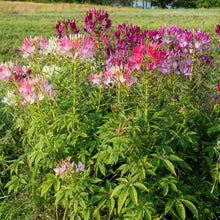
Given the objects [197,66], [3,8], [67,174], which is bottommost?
[67,174]

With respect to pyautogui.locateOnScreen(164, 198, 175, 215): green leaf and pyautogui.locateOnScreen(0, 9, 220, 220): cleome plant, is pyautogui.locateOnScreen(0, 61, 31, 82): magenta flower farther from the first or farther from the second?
pyautogui.locateOnScreen(164, 198, 175, 215): green leaf

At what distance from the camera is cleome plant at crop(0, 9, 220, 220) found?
1660mm

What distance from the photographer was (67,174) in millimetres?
1616

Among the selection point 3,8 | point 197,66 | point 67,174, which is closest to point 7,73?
point 67,174

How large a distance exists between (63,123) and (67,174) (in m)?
0.49

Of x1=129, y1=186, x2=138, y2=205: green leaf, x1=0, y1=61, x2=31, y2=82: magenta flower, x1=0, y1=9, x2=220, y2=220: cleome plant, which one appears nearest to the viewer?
x1=129, y1=186, x2=138, y2=205: green leaf

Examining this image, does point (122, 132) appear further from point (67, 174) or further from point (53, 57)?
point (53, 57)

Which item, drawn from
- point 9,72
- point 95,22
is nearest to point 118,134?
point 9,72

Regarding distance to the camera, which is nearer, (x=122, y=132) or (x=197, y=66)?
(x=122, y=132)

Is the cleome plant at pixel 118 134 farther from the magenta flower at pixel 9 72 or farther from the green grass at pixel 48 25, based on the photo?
the green grass at pixel 48 25

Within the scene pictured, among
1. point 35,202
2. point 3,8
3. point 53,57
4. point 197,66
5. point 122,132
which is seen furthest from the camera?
point 3,8

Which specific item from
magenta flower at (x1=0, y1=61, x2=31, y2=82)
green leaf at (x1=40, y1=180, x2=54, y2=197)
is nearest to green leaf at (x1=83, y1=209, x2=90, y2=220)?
green leaf at (x1=40, y1=180, x2=54, y2=197)

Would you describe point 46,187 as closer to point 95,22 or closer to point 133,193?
point 133,193

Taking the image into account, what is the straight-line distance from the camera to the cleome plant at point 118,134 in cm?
166
